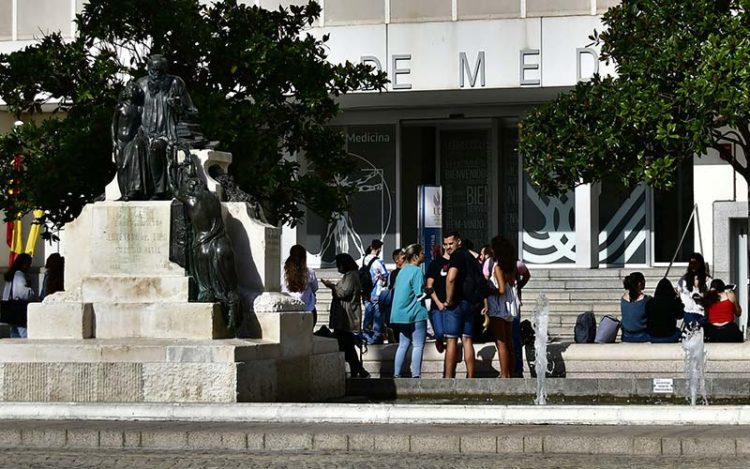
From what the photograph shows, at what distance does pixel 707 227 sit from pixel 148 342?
2048 cm

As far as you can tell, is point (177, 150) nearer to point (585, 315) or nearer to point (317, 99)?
point (585, 315)

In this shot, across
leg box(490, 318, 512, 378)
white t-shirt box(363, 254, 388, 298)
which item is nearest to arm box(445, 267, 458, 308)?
leg box(490, 318, 512, 378)

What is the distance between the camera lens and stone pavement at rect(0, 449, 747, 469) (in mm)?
11422

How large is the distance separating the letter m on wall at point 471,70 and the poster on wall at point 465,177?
4282 millimetres

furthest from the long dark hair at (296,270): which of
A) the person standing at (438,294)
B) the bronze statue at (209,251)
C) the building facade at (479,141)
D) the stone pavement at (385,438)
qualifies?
the building facade at (479,141)

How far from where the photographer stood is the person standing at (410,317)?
60.3ft

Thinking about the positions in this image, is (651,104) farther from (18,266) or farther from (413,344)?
(18,266)

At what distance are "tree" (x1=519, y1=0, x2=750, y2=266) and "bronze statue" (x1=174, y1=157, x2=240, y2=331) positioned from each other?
8707 millimetres

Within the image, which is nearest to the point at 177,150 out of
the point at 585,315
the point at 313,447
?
the point at 313,447

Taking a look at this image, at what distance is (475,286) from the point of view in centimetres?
1823

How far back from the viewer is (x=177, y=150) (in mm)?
16344

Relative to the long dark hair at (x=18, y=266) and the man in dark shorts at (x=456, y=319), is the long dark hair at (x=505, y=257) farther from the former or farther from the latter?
the long dark hair at (x=18, y=266)

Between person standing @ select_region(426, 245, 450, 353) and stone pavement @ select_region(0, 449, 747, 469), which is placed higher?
person standing @ select_region(426, 245, 450, 353)

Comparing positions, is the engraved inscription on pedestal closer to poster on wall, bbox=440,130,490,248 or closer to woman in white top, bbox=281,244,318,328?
woman in white top, bbox=281,244,318,328
